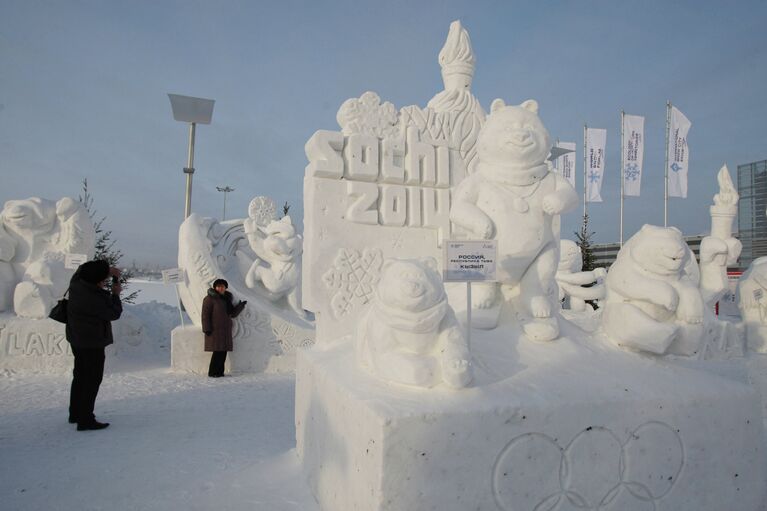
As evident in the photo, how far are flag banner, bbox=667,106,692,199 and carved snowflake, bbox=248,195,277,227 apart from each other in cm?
1221

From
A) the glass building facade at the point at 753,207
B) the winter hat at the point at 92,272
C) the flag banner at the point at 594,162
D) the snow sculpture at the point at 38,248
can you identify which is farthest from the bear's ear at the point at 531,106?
the flag banner at the point at 594,162

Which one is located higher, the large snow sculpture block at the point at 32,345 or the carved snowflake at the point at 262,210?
the carved snowflake at the point at 262,210

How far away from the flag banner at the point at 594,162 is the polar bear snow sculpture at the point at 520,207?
14119mm

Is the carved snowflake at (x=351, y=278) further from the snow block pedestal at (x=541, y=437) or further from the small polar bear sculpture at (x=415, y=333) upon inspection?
the small polar bear sculpture at (x=415, y=333)

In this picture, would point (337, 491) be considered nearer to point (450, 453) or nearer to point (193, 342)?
point (450, 453)

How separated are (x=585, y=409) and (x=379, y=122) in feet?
7.78

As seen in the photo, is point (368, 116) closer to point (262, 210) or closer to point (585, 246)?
point (262, 210)

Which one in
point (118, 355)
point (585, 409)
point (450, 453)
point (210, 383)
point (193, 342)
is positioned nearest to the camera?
point (450, 453)

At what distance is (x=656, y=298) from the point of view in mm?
2439

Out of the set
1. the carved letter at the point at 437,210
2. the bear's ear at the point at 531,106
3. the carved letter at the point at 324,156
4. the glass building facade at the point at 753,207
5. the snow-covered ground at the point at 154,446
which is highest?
the glass building facade at the point at 753,207

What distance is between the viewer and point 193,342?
5883mm

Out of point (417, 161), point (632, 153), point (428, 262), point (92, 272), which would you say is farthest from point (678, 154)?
point (92, 272)

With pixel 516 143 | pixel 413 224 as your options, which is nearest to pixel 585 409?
pixel 516 143

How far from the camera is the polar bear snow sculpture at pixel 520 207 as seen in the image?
101 inches
